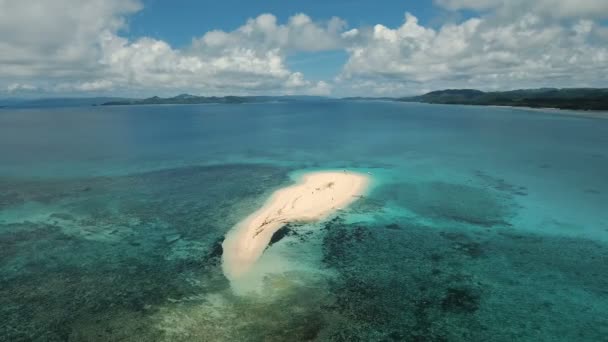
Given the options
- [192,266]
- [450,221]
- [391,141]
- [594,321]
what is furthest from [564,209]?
[391,141]

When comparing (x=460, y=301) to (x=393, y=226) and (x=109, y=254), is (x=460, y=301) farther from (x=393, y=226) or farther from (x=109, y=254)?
(x=109, y=254)

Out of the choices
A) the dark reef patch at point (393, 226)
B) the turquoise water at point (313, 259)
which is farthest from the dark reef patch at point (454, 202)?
the dark reef patch at point (393, 226)

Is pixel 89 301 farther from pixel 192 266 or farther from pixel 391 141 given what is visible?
pixel 391 141

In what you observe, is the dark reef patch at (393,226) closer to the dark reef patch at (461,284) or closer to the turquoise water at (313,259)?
the turquoise water at (313,259)

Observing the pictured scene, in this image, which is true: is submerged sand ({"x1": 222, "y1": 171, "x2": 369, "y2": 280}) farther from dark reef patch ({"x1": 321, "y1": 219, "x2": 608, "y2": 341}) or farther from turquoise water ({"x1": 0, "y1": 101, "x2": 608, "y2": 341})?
dark reef patch ({"x1": 321, "y1": 219, "x2": 608, "y2": 341})

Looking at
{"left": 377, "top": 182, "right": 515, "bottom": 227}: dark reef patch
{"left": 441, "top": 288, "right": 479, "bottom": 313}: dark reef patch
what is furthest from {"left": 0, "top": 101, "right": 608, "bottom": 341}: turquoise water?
{"left": 377, "top": 182, "right": 515, "bottom": 227}: dark reef patch
